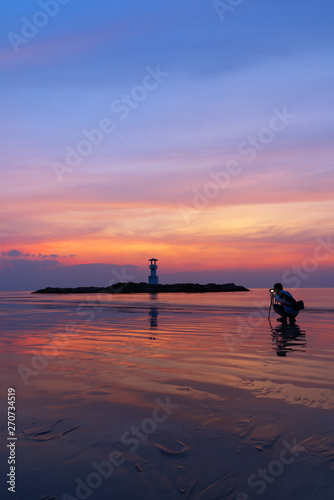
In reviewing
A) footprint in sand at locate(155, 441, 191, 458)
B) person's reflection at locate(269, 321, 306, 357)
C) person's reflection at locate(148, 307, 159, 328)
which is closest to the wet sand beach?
footprint in sand at locate(155, 441, 191, 458)

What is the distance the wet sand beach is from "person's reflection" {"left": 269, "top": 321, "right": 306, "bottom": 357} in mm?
735

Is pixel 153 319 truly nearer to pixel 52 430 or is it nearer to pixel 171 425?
pixel 171 425

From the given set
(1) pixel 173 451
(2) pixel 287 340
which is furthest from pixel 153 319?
(1) pixel 173 451

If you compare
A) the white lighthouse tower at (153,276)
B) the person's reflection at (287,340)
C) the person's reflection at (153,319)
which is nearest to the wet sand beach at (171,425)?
the person's reflection at (287,340)

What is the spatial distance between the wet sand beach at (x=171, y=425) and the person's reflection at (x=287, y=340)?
28.9 inches

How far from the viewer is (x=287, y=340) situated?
13.4m

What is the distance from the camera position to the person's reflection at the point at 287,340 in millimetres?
11305

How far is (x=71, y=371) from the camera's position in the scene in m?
8.43

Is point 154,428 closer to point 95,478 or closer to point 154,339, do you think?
point 95,478

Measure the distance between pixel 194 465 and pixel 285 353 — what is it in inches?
283

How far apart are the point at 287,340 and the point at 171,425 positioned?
9099 mm

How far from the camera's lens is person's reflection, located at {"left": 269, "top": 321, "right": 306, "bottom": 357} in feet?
37.1

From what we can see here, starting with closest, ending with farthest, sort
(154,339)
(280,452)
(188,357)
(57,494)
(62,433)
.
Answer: (57,494), (280,452), (62,433), (188,357), (154,339)

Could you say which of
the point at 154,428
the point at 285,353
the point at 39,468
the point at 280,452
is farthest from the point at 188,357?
the point at 39,468
